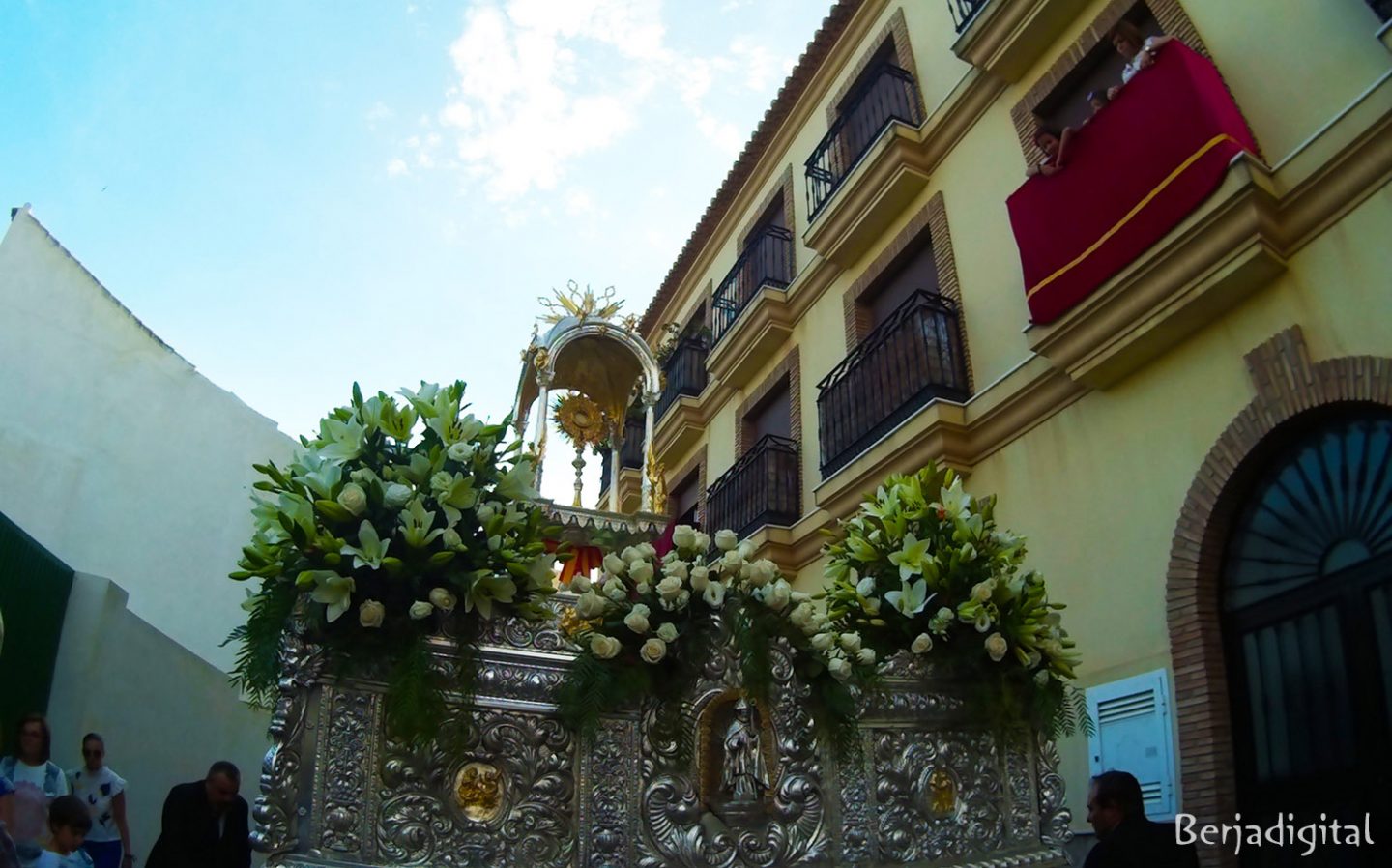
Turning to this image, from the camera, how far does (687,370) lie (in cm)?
1392

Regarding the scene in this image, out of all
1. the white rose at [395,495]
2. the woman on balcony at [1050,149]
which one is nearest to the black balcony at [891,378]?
the woman on balcony at [1050,149]

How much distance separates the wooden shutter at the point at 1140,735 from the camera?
532 centimetres

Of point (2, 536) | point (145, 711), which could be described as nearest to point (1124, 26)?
point (2, 536)

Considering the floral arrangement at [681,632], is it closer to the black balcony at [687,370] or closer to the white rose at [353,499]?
the white rose at [353,499]

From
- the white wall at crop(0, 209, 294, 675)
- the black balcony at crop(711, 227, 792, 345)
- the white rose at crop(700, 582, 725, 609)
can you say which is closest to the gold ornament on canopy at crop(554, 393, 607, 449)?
the white rose at crop(700, 582, 725, 609)

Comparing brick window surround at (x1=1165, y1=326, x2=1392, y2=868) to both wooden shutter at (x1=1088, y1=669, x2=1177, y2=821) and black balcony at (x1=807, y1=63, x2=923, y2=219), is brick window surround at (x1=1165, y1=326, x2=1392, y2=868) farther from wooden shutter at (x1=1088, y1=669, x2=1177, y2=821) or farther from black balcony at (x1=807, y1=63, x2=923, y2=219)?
black balcony at (x1=807, y1=63, x2=923, y2=219)

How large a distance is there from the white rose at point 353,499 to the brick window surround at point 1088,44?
567 cm

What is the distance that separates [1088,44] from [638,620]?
6.12 m

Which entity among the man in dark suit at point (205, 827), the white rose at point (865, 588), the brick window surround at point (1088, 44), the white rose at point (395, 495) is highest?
the brick window surround at point (1088, 44)

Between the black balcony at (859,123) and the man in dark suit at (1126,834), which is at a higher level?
the black balcony at (859,123)

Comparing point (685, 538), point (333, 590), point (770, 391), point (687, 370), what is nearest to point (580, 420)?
point (685, 538)

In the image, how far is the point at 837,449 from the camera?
8945mm

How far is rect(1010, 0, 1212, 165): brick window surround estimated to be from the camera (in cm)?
618

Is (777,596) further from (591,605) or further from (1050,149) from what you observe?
(1050,149)
